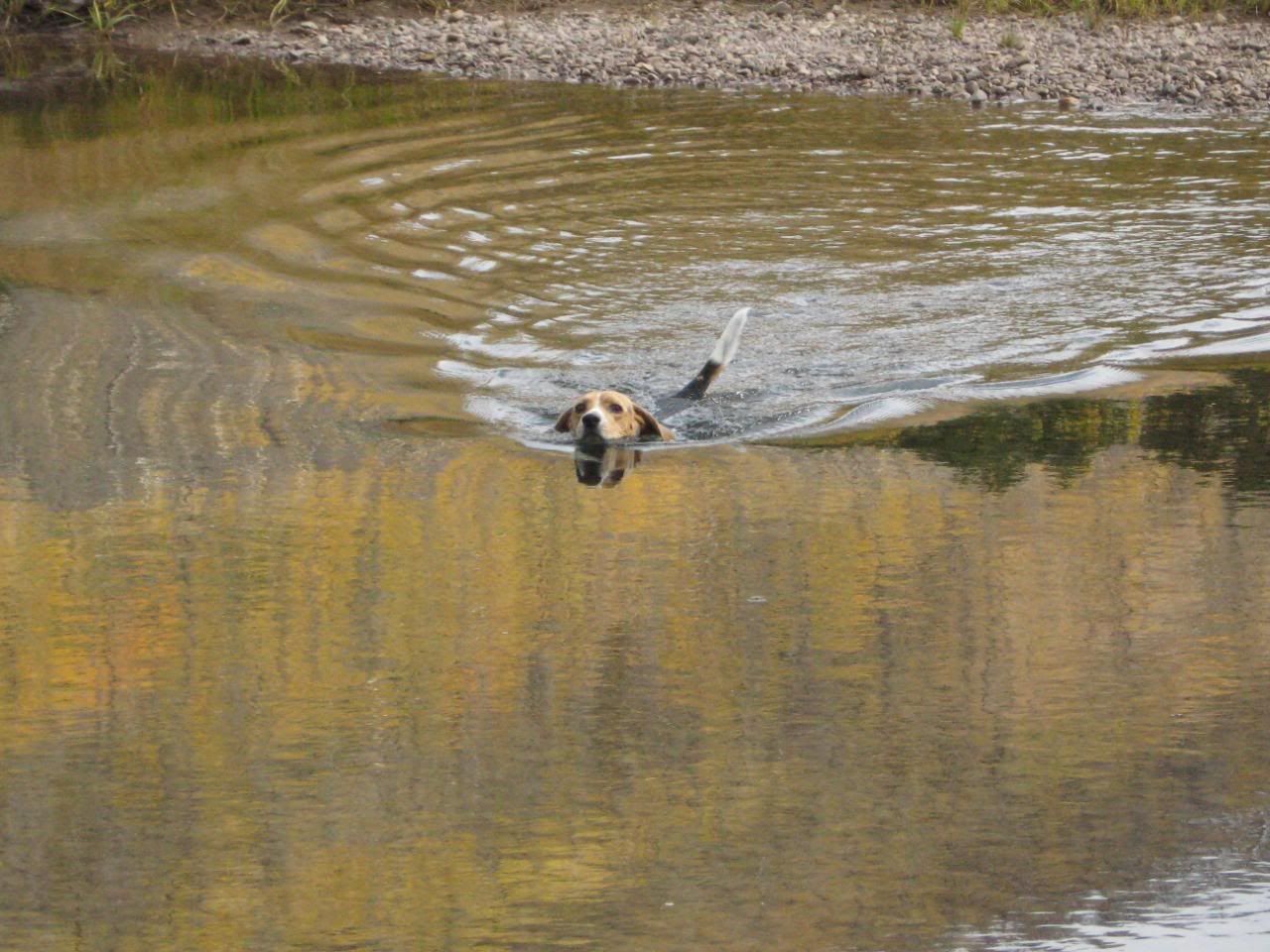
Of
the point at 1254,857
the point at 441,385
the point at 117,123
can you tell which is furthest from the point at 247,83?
the point at 1254,857

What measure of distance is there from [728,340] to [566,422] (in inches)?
30.1

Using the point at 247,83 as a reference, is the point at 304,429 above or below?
below

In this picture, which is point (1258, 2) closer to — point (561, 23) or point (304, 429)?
point (561, 23)

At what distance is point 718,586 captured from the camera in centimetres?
546

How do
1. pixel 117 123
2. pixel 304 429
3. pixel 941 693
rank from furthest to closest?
pixel 117 123
pixel 304 429
pixel 941 693

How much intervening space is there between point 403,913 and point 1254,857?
1.76 metres

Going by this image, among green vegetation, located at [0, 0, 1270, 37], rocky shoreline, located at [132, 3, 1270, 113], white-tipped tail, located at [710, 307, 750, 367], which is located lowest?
white-tipped tail, located at [710, 307, 750, 367]

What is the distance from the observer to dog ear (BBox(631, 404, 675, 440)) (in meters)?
7.07

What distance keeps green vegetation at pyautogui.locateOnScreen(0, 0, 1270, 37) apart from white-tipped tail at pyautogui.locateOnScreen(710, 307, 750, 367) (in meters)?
9.36

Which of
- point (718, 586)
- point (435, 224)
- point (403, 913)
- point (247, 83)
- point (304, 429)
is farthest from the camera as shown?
point (247, 83)

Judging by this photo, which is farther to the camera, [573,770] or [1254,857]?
[573,770]

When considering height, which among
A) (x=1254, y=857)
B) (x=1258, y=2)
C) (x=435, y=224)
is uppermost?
(x=1258, y=2)

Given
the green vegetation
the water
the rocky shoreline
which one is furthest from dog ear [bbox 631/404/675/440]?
the green vegetation

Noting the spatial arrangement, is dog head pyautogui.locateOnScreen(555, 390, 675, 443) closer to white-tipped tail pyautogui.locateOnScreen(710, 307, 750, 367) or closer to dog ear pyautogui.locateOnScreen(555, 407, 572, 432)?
dog ear pyautogui.locateOnScreen(555, 407, 572, 432)
